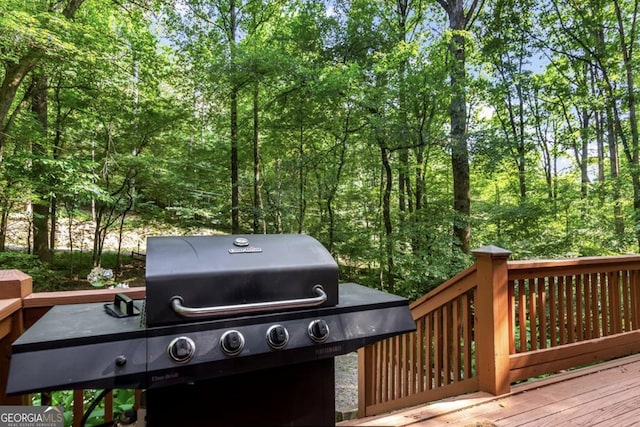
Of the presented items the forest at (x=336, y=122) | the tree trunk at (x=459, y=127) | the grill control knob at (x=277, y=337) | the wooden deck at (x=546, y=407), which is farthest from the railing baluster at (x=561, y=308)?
the tree trunk at (x=459, y=127)

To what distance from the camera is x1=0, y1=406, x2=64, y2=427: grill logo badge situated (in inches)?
45.6

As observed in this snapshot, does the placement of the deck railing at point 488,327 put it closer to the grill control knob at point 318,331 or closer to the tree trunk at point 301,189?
the grill control knob at point 318,331

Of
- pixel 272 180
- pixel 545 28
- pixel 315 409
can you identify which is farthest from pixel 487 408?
pixel 545 28

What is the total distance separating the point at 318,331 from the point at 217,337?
0.31m

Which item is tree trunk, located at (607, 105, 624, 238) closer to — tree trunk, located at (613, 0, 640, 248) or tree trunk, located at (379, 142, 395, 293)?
tree trunk, located at (613, 0, 640, 248)

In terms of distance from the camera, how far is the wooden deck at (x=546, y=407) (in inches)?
65.7

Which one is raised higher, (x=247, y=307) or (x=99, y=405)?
(x=247, y=307)

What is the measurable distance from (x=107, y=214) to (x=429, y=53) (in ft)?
25.9

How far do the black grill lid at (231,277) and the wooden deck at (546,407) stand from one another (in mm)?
Answer: 785

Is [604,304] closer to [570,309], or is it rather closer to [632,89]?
[570,309]

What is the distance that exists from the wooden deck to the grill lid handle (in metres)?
0.75

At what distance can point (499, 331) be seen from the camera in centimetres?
194

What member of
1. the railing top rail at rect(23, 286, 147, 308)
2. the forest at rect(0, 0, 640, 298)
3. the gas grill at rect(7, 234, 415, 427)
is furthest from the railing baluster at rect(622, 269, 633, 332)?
the railing top rail at rect(23, 286, 147, 308)

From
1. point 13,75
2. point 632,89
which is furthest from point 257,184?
point 632,89
